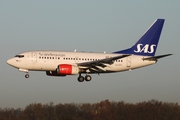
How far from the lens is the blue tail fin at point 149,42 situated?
87.6 metres

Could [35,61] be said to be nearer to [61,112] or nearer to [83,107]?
[61,112]

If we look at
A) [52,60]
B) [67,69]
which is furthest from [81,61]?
[52,60]

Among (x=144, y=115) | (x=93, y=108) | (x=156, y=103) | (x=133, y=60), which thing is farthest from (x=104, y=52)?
(x=93, y=108)

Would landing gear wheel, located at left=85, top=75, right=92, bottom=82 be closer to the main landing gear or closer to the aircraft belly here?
the main landing gear

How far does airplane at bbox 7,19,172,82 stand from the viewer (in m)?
78.9

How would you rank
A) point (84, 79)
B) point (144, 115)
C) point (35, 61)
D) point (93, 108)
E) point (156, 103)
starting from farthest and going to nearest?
point (93, 108) → point (156, 103) → point (144, 115) → point (84, 79) → point (35, 61)

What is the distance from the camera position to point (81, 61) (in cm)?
8119

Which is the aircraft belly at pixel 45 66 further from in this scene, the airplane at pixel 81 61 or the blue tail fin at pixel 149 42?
the blue tail fin at pixel 149 42

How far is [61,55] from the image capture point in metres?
80.2

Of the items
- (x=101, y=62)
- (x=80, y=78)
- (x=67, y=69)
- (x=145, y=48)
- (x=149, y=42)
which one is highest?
(x=149, y=42)

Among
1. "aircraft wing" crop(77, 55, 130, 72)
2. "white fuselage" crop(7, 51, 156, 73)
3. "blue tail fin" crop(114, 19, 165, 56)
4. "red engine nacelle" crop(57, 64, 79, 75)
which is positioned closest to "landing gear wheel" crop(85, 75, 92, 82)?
"aircraft wing" crop(77, 55, 130, 72)

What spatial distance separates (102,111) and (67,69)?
71525 mm

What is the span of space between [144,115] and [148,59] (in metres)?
54.1

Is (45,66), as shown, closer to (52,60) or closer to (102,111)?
(52,60)
